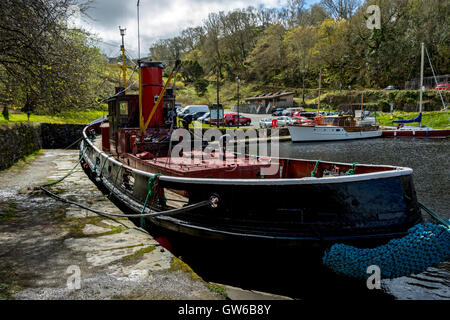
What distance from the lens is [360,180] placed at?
5.18 m

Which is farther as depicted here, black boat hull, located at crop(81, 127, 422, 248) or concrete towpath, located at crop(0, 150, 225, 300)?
black boat hull, located at crop(81, 127, 422, 248)

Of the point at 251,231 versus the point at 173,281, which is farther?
the point at 251,231

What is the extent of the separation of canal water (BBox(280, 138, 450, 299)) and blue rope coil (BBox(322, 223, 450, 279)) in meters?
1.57

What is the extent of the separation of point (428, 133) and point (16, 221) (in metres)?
40.4

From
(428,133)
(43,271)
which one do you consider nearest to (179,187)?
(43,271)

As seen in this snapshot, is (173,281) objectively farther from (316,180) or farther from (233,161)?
(233,161)

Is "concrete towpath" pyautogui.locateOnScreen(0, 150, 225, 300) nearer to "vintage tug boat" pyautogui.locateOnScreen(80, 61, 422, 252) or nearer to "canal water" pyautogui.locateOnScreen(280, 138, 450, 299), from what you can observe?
"vintage tug boat" pyautogui.locateOnScreen(80, 61, 422, 252)

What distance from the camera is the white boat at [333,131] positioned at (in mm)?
34469

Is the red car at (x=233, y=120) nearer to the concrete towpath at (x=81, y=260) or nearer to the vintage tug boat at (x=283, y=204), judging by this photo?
the concrete towpath at (x=81, y=260)

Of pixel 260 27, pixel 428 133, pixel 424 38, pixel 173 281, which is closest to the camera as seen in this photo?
pixel 173 281

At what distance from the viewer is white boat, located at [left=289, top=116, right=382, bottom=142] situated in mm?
34469

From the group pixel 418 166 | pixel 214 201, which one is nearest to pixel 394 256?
pixel 214 201

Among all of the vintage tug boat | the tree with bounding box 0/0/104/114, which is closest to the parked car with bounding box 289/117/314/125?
the tree with bounding box 0/0/104/114

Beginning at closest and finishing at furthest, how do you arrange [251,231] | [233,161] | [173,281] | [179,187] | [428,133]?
1. [173,281]
2. [251,231]
3. [179,187]
4. [233,161]
5. [428,133]
